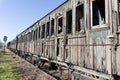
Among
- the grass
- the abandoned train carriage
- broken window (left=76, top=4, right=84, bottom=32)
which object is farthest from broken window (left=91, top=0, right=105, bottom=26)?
the grass

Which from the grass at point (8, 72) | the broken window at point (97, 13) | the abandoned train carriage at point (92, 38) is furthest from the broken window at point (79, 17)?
the grass at point (8, 72)

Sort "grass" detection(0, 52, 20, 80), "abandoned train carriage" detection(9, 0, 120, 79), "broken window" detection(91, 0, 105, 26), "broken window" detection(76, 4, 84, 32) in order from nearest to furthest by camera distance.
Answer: "abandoned train carriage" detection(9, 0, 120, 79) → "broken window" detection(91, 0, 105, 26) → "broken window" detection(76, 4, 84, 32) → "grass" detection(0, 52, 20, 80)

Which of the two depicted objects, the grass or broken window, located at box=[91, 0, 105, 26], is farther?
the grass

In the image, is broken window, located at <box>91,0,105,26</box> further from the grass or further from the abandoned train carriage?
the grass

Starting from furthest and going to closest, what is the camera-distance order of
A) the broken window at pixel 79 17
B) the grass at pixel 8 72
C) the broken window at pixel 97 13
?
the grass at pixel 8 72 < the broken window at pixel 79 17 < the broken window at pixel 97 13

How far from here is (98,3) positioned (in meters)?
6.18

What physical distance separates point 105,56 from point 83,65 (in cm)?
140

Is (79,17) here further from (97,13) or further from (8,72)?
(8,72)

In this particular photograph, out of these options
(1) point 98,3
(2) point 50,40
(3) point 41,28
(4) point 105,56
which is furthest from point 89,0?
(3) point 41,28

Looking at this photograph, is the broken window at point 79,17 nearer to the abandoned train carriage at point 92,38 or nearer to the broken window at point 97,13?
the abandoned train carriage at point 92,38

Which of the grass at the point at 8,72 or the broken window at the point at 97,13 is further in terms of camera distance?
the grass at the point at 8,72

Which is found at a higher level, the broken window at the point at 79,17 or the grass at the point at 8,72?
the broken window at the point at 79,17

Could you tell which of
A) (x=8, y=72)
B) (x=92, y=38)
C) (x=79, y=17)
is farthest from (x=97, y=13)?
(x=8, y=72)

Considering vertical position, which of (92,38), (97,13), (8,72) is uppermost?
(97,13)
